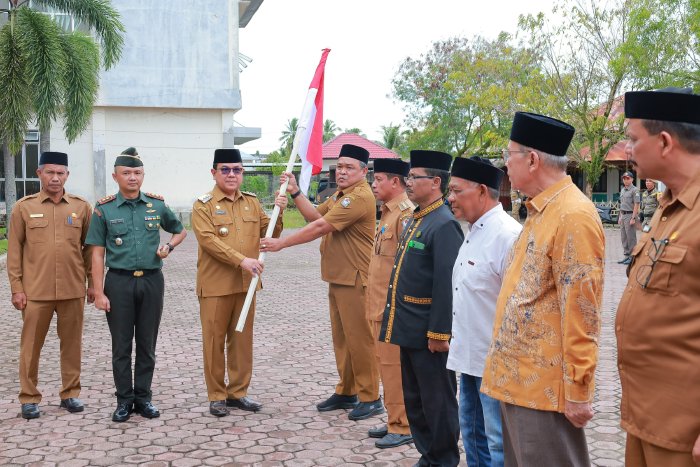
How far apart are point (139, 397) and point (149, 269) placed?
103cm

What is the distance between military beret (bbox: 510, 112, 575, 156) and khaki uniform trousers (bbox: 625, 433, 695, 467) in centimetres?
118

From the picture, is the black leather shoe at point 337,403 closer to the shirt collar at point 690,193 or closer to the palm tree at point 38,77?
the shirt collar at point 690,193

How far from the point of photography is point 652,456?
2.50 meters

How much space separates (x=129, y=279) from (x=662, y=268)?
14.8ft

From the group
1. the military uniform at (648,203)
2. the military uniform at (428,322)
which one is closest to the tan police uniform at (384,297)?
the military uniform at (428,322)

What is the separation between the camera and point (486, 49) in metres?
36.4

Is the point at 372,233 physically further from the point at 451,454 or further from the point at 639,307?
the point at 639,307

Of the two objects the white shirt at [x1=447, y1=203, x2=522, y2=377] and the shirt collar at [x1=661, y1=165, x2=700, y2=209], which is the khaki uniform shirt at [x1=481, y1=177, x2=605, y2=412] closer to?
the shirt collar at [x1=661, y1=165, x2=700, y2=209]

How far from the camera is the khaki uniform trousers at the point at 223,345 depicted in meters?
6.05

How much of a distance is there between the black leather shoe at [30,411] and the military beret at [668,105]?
16.7ft

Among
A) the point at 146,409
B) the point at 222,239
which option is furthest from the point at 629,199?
the point at 146,409

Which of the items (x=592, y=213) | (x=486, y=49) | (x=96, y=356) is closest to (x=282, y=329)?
(x=96, y=356)

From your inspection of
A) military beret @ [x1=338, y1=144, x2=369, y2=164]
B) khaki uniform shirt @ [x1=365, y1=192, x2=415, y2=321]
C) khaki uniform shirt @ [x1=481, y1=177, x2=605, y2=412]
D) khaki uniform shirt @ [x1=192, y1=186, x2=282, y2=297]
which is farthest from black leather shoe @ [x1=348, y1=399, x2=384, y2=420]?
khaki uniform shirt @ [x1=481, y1=177, x2=605, y2=412]

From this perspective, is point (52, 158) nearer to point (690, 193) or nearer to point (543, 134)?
point (543, 134)
